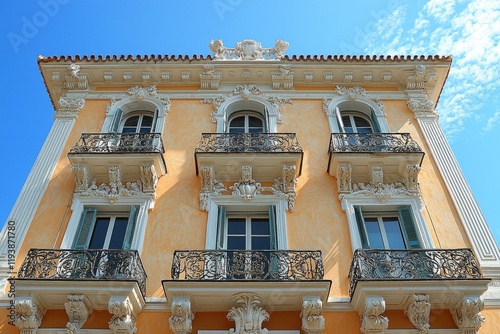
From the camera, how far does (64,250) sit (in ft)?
30.3

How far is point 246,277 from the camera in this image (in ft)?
28.9

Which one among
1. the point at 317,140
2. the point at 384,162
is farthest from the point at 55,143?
the point at 384,162

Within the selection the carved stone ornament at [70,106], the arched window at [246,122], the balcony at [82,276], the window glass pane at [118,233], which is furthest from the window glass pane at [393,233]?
the carved stone ornament at [70,106]

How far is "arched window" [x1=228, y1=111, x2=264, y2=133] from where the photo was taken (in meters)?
13.6

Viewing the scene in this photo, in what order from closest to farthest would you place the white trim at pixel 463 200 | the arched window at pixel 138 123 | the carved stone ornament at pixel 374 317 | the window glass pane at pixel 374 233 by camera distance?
the carved stone ornament at pixel 374 317 → the white trim at pixel 463 200 → the window glass pane at pixel 374 233 → the arched window at pixel 138 123

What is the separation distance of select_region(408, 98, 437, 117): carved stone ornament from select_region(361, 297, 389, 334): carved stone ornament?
6.67m

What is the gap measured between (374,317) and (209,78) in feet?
27.8

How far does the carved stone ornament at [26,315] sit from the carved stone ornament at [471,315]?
7538 millimetres

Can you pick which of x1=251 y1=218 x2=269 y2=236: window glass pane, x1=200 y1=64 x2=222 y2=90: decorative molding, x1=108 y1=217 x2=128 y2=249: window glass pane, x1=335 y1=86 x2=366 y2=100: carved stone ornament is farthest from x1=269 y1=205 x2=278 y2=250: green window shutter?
x1=200 y1=64 x2=222 y2=90: decorative molding

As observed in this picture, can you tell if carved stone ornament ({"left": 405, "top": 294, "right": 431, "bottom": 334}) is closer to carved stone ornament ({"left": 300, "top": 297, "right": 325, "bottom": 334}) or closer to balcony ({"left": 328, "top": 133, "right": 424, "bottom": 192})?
carved stone ornament ({"left": 300, "top": 297, "right": 325, "bottom": 334})

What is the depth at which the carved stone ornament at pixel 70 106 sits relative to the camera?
44.5 ft

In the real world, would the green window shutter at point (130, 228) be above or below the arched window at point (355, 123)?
below

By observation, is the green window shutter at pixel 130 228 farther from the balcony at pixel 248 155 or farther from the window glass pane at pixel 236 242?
the window glass pane at pixel 236 242

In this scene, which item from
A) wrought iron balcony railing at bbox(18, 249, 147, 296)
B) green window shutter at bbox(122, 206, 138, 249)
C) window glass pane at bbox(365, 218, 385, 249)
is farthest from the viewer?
window glass pane at bbox(365, 218, 385, 249)
